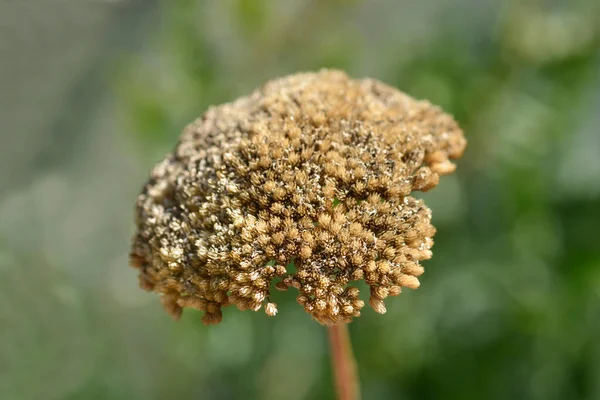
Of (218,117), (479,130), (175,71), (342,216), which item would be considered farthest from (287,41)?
(342,216)

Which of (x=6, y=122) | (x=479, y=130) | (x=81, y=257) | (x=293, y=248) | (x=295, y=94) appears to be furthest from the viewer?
(x=81, y=257)

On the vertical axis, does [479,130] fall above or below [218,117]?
above

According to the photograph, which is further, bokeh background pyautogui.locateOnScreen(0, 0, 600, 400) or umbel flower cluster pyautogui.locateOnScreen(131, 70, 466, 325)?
bokeh background pyautogui.locateOnScreen(0, 0, 600, 400)

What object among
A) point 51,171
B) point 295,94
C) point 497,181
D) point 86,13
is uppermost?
point 86,13

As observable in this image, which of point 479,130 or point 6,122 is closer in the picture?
point 479,130

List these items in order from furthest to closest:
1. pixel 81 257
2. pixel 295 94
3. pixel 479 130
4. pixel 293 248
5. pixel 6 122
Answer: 1. pixel 81 257
2. pixel 6 122
3. pixel 479 130
4. pixel 295 94
5. pixel 293 248

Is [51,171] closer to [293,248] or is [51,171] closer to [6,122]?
[6,122]
